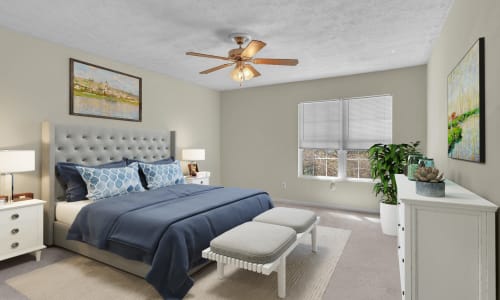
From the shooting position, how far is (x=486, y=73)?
1.59m

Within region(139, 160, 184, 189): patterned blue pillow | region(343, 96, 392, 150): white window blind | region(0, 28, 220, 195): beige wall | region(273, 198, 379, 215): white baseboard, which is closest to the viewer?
region(0, 28, 220, 195): beige wall

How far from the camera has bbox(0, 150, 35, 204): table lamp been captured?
2.52 metres

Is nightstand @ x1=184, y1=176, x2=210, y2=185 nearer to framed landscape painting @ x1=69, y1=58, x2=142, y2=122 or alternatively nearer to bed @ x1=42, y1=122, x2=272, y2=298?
bed @ x1=42, y1=122, x2=272, y2=298

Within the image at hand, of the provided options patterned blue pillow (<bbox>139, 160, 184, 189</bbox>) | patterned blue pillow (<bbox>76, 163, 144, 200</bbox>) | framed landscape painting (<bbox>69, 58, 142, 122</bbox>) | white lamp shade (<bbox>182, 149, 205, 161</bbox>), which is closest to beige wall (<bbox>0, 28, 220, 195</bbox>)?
framed landscape painting (<bbox>69, 58, 142, 122</bbox>)

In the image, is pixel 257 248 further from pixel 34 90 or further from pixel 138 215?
pixel 34 90

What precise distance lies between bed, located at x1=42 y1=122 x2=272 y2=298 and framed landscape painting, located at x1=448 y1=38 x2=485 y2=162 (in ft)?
6.78

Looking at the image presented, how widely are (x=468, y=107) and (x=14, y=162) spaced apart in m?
3.94

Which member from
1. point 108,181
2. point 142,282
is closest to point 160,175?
point 108,181

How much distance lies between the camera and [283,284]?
6.82 ft

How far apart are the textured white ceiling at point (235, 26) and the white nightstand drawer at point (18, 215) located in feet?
6.30

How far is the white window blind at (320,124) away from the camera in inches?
194

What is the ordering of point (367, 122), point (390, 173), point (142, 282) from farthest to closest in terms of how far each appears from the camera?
point (367, 122)
point (390, 173)
point (142, 282)

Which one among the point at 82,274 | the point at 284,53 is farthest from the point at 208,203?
the point at 284,53

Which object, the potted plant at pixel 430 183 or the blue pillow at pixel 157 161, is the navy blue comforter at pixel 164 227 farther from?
the potted plant at pixel 430 183
